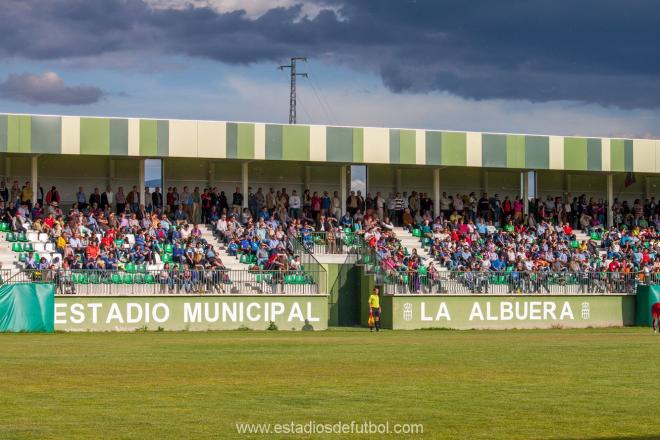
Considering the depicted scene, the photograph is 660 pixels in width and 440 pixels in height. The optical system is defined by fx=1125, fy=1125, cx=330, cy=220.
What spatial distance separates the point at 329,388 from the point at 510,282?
27809 mm

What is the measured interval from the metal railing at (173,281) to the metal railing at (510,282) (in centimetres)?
317

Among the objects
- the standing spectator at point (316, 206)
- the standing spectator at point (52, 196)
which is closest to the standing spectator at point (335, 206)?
the standing spectator at point (316, 206)

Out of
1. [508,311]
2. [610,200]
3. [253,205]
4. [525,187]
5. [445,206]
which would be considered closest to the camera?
[508,311]

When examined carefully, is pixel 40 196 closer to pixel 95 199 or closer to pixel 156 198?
pixel 95 199

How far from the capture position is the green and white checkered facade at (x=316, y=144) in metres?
47.7

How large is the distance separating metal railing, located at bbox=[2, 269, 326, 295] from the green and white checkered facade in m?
10.1

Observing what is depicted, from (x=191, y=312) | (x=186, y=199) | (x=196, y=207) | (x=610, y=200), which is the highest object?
(x=610, y=200)

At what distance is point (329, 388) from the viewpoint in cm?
1759

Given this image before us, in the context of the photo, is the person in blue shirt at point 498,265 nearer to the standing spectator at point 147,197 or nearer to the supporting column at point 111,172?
the standing spectator at point 147,197

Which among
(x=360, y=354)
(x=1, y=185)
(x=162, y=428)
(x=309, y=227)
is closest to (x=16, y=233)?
(x=1, y=185)

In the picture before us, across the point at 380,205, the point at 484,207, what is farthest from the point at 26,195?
the point at 484,207

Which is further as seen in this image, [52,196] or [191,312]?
[52,196]

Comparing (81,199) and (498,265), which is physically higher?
(81,199)

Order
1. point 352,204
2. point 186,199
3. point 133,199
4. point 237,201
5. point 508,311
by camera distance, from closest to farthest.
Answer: point 508,311 → point 133,199 → point 186,199 → point 237,201 → point 352,204
